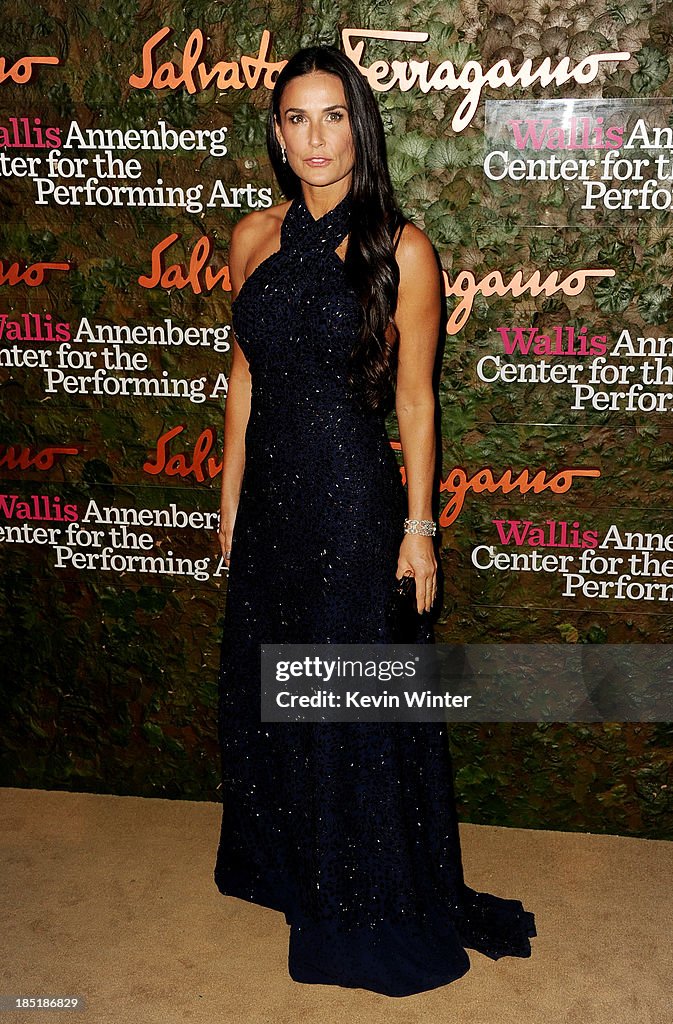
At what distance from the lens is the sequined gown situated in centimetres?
235

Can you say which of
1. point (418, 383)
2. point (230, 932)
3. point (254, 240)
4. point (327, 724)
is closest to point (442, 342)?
point (418, 383)

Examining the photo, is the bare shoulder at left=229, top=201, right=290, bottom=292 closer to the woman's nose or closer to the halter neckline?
the halter neckline

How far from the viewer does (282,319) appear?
232 cm

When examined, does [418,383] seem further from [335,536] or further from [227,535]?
[227,535]

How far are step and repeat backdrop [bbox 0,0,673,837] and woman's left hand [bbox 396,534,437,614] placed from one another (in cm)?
56

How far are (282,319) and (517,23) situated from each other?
105 centimetres

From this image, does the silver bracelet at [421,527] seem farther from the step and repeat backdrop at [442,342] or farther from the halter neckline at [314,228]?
the halter neckline at [314,228]

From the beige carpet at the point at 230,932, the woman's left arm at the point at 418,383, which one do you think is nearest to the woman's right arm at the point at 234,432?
the woman's left arm at the point at 418,383

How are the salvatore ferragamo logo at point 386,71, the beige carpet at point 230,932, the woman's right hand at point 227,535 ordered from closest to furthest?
the beige carpet at point 230,932, the salvatore ferragamo logo at point 386,71, the woman's right hand at point 227,535

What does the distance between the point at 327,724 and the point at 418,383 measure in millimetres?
877

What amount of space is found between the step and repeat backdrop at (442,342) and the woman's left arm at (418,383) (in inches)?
19.8

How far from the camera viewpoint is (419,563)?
7.91ft

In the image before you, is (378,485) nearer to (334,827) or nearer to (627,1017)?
(334,827)

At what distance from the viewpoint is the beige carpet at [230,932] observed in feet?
8.02
